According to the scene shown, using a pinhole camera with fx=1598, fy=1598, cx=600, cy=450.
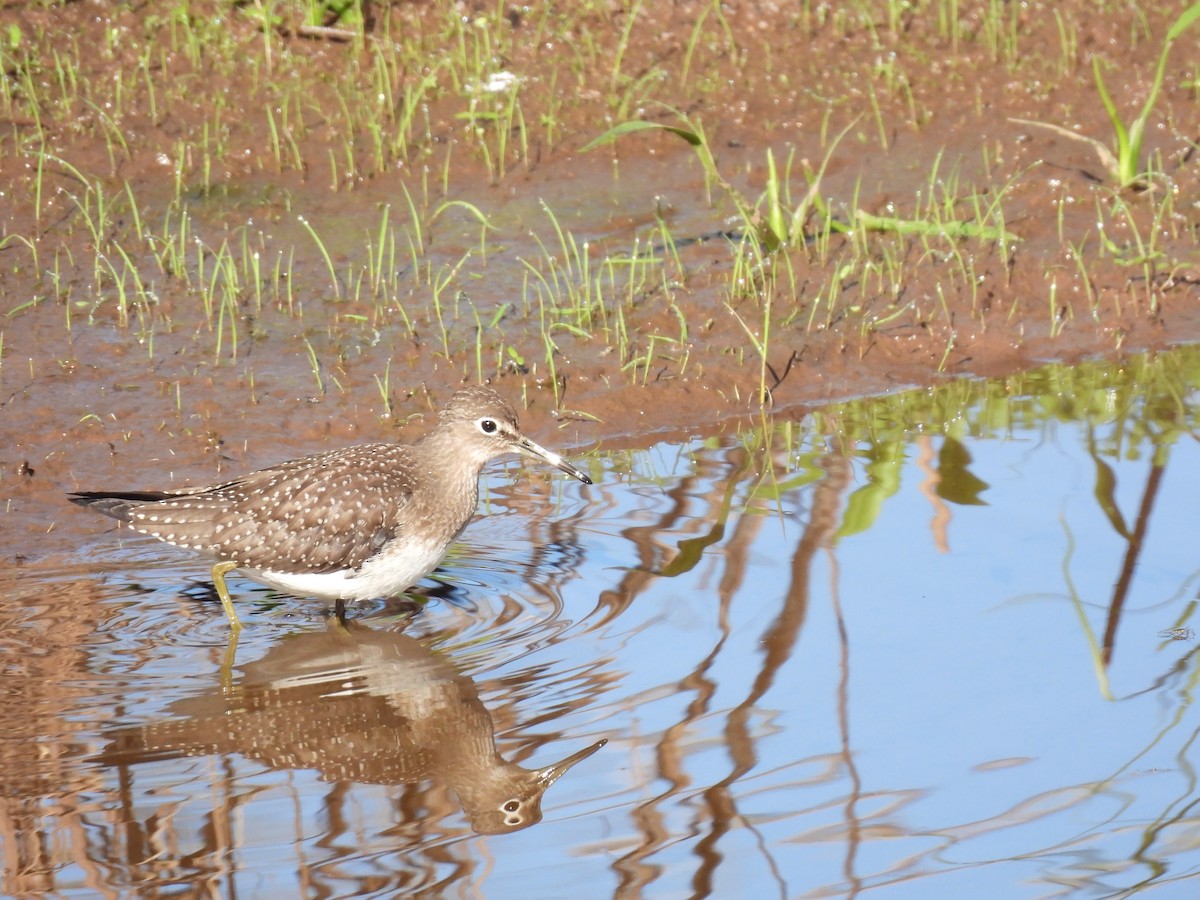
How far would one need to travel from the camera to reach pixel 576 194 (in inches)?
422

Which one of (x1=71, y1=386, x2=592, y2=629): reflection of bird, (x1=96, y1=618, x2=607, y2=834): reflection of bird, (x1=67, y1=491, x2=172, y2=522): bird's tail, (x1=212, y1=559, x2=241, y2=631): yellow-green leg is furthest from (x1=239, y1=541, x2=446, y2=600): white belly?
(x1=67, y1=491, x2=172, y2=522): bird's tail

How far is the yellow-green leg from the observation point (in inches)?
256

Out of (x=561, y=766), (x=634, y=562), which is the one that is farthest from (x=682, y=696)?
(x=634, y=562)

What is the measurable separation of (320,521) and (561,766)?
6.24 feet

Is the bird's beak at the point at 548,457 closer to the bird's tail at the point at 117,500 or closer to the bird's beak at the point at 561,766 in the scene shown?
the bird's tail at the point at 117,500

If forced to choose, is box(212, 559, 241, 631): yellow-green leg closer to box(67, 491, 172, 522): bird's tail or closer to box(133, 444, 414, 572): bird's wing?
box(133, 444, 414, 572): bird's wing

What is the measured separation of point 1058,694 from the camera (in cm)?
554

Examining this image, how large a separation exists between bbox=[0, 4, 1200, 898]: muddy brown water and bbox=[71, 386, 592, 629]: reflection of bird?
0.81 ft

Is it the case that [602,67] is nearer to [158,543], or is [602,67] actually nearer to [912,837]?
[158,543]

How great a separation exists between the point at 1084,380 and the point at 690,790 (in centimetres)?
483

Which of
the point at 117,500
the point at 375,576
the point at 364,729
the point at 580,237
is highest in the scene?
the point at 580,237

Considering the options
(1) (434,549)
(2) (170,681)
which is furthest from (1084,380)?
(2) (170,681)

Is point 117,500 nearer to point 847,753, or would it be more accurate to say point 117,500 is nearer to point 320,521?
point 320,521

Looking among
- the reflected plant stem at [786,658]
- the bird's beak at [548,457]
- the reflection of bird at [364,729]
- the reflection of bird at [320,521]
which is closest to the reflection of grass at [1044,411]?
the reflected plant stem at [786,658]
